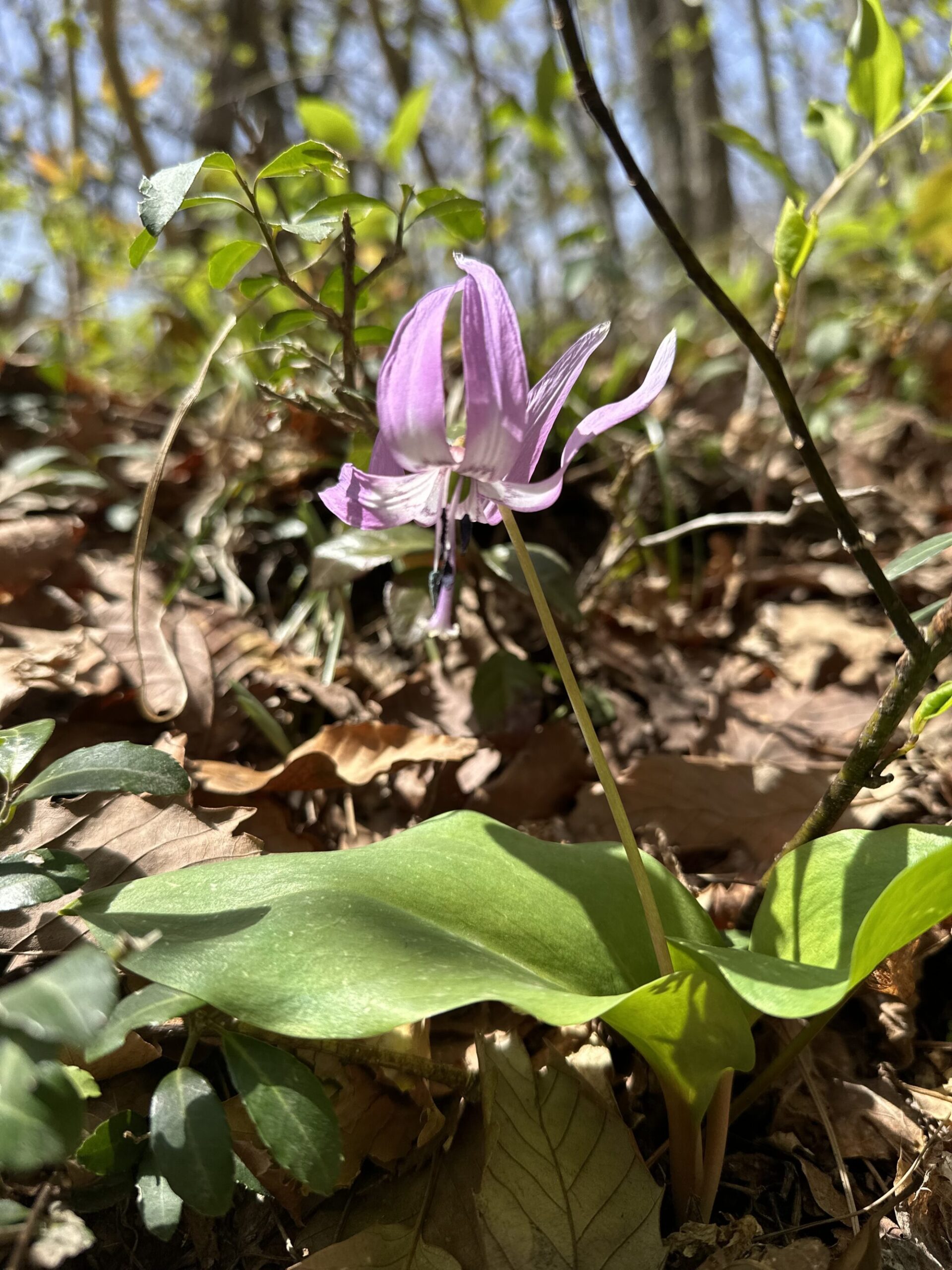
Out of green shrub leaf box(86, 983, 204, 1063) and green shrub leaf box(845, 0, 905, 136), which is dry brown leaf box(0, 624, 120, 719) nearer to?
green shrub leaf box(86, 983, 204, 1063)

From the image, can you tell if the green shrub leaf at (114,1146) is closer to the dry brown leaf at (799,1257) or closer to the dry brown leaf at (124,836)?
the dry brown leaf at (124,836)

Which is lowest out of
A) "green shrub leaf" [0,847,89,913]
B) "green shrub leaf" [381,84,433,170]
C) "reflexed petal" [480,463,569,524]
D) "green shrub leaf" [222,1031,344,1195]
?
"green shrub leaf" [222,1031,344,1195]

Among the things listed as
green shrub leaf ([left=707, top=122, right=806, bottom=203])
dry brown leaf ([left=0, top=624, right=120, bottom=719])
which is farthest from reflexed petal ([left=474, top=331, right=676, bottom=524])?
green shrub leaf ([left=707, top=122, right=806, bottom=203])

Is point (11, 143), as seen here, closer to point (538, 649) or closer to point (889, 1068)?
point (538, 649)

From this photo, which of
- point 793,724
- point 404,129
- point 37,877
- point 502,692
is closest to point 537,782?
point 502,692

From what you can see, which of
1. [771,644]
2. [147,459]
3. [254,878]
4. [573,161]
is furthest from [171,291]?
[573,161]

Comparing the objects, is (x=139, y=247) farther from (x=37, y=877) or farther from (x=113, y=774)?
(x=37, y=877)

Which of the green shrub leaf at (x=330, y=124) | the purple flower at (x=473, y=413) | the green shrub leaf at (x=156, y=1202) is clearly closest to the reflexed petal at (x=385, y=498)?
the purple flower at (x=473, y=413)
